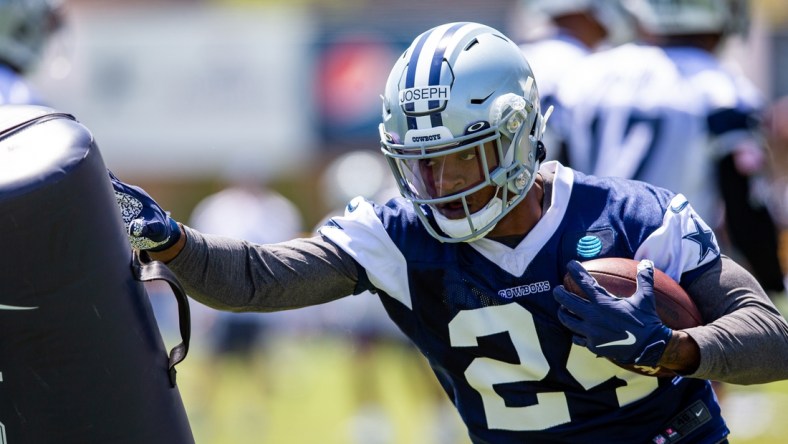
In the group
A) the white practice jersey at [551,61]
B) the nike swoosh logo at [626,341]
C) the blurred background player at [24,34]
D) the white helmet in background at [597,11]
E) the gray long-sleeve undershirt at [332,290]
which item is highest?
the nike swoosh logo at [626,341]

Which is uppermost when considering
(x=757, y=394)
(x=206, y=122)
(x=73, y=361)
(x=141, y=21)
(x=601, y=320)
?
(x=601, y=320)

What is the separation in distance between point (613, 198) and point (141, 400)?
1.16 meters

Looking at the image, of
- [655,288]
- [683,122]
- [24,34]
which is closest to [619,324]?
[655,288]

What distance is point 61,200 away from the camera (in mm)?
2271

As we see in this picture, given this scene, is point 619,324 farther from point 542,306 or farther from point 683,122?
point 683,122

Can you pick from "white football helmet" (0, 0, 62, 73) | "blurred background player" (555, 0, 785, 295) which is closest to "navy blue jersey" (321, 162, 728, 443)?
"blurred background player" (555, 0, 785, 295)

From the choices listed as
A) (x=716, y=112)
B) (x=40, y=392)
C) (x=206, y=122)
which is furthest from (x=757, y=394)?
(x=206, y=122)

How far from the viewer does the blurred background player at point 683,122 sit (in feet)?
13.5

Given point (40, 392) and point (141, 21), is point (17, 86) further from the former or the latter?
point (141, 21)

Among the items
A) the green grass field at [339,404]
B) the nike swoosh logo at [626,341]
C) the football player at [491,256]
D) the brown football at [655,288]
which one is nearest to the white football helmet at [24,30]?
the football player at [491,256]

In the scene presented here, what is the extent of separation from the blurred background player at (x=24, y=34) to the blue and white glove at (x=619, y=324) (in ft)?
9.92

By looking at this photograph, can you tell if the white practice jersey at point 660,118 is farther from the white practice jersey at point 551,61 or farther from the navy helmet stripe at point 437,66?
the navy helmet stripe at point 437,66

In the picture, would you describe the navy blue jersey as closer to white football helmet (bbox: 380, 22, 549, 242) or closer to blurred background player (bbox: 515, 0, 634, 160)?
white football helmet (bbox: 380, 22, 549, 242)

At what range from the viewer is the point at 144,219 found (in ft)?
8.41
